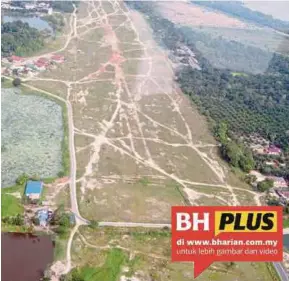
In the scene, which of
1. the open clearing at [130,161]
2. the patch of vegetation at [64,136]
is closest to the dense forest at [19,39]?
the open clearing at [130,161]

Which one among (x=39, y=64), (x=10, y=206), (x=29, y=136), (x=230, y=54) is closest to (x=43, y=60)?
(x=39, y=64)

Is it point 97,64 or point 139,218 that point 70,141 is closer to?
point 139,218

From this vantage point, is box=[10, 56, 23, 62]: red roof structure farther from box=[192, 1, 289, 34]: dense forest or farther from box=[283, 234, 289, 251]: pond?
box=[192, 1, 289, 34]: dense forest

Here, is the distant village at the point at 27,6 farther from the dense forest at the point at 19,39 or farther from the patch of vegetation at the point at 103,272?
the patch of vegetation at the point at 103,272

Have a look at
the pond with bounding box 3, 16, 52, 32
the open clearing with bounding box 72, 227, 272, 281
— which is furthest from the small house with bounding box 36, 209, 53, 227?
the pond with bounding box 3, 16, 52, 32

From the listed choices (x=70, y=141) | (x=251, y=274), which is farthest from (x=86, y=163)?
(x=251, y=274)

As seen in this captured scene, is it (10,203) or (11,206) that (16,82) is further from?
(11,206)

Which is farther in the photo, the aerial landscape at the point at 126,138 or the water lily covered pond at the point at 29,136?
the water lily covered pond at the point at 29,136
